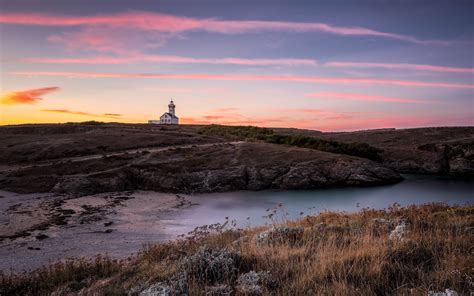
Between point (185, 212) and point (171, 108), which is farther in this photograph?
point (171, 108)

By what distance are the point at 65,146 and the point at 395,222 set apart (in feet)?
167

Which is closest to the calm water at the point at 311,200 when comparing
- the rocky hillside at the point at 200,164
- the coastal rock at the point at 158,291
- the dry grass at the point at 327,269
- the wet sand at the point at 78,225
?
the wet sand at the point at 78,225

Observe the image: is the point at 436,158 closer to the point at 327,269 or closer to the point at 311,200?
the point at 311,200

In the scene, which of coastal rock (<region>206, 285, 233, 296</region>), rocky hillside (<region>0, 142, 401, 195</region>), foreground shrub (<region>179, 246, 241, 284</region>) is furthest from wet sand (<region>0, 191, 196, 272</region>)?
coastal rock (<region>206, 285, 233, 296</region>)

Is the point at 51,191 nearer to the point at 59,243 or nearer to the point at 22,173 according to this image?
the point at 22,173

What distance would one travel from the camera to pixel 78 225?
2280 centimetres

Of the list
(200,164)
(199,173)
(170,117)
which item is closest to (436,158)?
(200,164)

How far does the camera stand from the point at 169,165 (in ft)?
137

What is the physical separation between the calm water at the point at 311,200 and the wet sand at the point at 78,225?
6.66 ft

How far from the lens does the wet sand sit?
1742 cm

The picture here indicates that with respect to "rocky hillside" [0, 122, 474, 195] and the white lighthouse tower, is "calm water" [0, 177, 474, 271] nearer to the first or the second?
"rocky hillside" [0, 122, 474, 195]

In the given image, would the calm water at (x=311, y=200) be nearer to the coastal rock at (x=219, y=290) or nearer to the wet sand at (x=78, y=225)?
the wet sand at (x=78, y=225)

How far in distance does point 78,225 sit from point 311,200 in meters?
19.5

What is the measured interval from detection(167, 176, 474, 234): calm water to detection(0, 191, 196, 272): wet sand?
2031 millimetres
